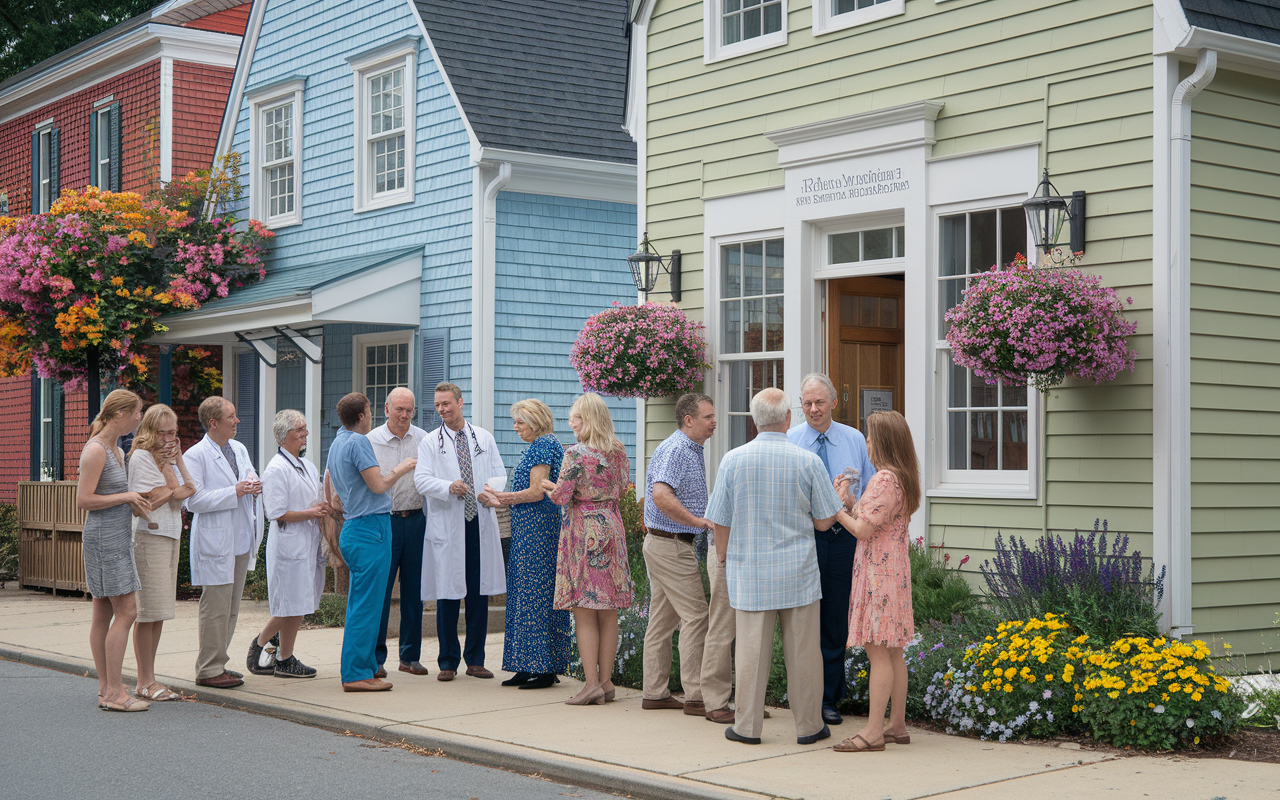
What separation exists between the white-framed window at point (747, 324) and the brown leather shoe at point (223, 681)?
166 inches

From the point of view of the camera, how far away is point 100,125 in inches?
798

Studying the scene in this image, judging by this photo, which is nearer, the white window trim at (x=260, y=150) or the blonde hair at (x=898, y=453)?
the blonde hair at (x=898, y=453)

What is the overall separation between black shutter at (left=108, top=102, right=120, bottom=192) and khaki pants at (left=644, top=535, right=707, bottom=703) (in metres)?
14.6

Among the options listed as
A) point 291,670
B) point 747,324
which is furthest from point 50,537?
point 747,324

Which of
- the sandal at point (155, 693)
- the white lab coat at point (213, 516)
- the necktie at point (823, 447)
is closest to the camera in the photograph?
the necktie at point (823, 447)

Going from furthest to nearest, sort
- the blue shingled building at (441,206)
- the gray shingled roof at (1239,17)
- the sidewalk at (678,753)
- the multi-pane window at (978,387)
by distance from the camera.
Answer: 1. the blue shingled building at (441,206)
2. the multi-pane window at (978,387)
3. the gray shingled roof at (1239,17)
4. the sidewalk at (678,753)

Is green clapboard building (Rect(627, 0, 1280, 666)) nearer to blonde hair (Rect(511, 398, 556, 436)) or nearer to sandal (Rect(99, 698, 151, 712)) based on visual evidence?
blonde hair (Rect(511, 398, 556, 436))

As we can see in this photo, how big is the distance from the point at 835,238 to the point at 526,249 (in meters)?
5.03

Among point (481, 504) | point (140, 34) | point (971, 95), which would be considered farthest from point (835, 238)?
point (140, 34)

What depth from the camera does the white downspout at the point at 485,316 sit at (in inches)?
555

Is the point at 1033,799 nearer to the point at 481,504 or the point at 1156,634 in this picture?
the point at 1156,634

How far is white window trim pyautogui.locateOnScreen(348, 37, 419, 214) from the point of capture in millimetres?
14945

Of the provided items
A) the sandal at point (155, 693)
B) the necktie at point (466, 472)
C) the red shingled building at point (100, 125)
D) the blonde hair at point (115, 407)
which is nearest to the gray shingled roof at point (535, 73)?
the red shingled building at point (100, 125)

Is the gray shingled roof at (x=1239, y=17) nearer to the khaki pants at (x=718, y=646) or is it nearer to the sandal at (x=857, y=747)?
the khaki pants at (x=718, y=646)
